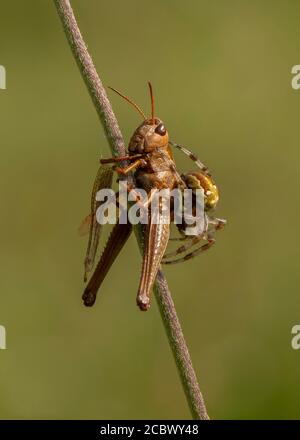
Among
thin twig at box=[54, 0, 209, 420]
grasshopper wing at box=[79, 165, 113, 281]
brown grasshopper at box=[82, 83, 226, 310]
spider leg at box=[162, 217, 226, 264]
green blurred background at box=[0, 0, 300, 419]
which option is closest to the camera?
thin twig at box=[54, 0, 209, 420]

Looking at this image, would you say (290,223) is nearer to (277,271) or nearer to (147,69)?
(277,271)

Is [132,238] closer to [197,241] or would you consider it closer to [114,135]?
[197,241]

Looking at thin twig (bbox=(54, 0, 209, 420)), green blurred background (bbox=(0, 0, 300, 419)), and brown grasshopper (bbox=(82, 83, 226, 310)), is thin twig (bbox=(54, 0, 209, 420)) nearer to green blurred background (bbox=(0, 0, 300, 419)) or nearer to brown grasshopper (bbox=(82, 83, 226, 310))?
brown grasshopper (bbox=(82, 83, 226, 310))

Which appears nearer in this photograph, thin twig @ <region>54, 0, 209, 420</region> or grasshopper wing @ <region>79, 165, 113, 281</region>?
thin twig @ <region>54, 0, 209, 420</region>

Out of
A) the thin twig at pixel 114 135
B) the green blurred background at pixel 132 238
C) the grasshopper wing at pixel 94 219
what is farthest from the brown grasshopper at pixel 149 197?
the green blurred background at pixel 132 238

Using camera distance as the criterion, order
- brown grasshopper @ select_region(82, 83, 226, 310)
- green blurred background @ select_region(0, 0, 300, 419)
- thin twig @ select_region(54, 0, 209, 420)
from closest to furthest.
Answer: thin twig @ select_region(54, 0, 209, 420) → brown grasshopper @ select_region(82, 83, 226, 310) → green blurred background @ select_region(0, 0, 300, 419)

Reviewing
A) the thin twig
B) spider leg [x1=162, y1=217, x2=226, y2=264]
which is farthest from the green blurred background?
the thin twig

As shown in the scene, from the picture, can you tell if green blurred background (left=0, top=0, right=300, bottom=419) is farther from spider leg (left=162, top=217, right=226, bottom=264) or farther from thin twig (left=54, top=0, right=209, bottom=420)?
thin twig (left=54, top=0, right=209, bottom=420)
